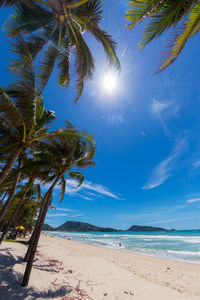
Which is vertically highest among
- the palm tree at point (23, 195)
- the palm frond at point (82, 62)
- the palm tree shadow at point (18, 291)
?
the palm frond at point (82, 62)

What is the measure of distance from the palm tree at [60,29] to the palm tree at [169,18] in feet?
7.25

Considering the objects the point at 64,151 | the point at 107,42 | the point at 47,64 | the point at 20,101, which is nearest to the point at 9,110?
the point at 20,101

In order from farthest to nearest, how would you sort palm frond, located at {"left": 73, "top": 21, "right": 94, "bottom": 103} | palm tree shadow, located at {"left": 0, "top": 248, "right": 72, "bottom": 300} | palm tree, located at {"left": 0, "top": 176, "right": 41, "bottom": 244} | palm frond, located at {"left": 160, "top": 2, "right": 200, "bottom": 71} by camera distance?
palm tree, located at {"left": 0, "top": 176, "right": 41, "bottom": 244} < palm frond, located at {"left": 73, "top": 21, "right": 94, "bottom": 103} < palm tree shadow, located at {"left": 0, "top": 248, "right": 72, "bottom": 300} < palm frond, located at {"left": 160, "top": 2, "right": 200, "bottom": 71}

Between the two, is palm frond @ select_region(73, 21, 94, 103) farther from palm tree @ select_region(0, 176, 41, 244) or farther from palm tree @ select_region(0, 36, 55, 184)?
palm tree @ select_region(0, 176, 41, 244)

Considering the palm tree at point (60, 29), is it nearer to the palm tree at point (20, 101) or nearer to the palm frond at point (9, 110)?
the palm tree at point (20, 101)

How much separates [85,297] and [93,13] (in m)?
9.54

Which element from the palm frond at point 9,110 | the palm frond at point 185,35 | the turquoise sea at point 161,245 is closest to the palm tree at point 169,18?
the palm frond at point 185,35

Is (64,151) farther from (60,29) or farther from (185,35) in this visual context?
(185,35)

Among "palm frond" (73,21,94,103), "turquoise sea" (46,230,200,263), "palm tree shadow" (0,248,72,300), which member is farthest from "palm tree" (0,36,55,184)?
"turquoise sea" (46,230,200,263)

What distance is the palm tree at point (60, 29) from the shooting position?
4501mm

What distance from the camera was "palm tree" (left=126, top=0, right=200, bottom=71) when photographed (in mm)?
2839

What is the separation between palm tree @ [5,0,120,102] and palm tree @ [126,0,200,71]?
2211mm

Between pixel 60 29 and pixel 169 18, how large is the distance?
3.57m

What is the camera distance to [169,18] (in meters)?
3.00
